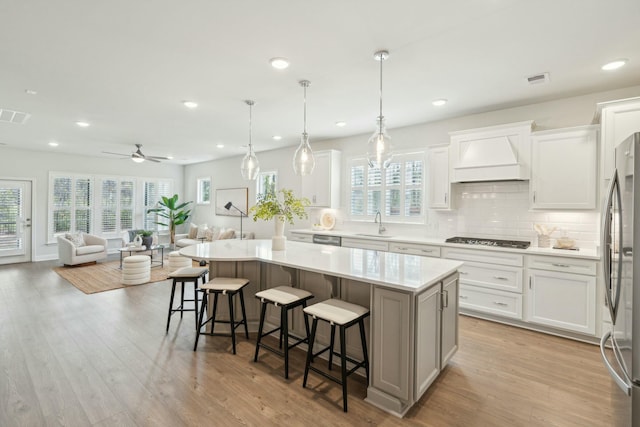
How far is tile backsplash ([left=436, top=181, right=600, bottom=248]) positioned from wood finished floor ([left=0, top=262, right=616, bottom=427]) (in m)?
1.23

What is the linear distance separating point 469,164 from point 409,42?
6.96 feet

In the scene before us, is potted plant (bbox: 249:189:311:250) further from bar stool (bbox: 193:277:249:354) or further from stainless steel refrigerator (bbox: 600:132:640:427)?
stainless steel refrigerator (bbox: 600:132:640:427)

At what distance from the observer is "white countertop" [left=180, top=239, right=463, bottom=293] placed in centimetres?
217

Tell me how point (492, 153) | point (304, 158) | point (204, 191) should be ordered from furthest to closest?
point (204, 191), point (492, 153), point (304, 158)

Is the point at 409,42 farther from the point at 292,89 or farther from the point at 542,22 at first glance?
the point at 292,89

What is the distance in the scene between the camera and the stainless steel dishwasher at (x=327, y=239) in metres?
5.18

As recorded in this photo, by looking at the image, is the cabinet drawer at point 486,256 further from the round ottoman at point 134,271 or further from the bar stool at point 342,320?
the round ottoman at point 134,271

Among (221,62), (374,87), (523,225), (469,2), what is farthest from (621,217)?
(221,62)

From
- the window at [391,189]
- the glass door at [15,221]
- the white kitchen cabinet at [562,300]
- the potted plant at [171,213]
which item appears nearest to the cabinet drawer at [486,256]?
the white kitchen cabinet at [562,300]

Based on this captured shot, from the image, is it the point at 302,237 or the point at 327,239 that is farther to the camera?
the point at 302,237

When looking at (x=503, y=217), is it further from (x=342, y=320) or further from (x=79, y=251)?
(x=79, y=251)

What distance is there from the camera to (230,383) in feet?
8.11

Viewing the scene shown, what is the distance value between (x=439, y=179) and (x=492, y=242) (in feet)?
3.60

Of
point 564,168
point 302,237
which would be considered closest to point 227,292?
point 302,237
